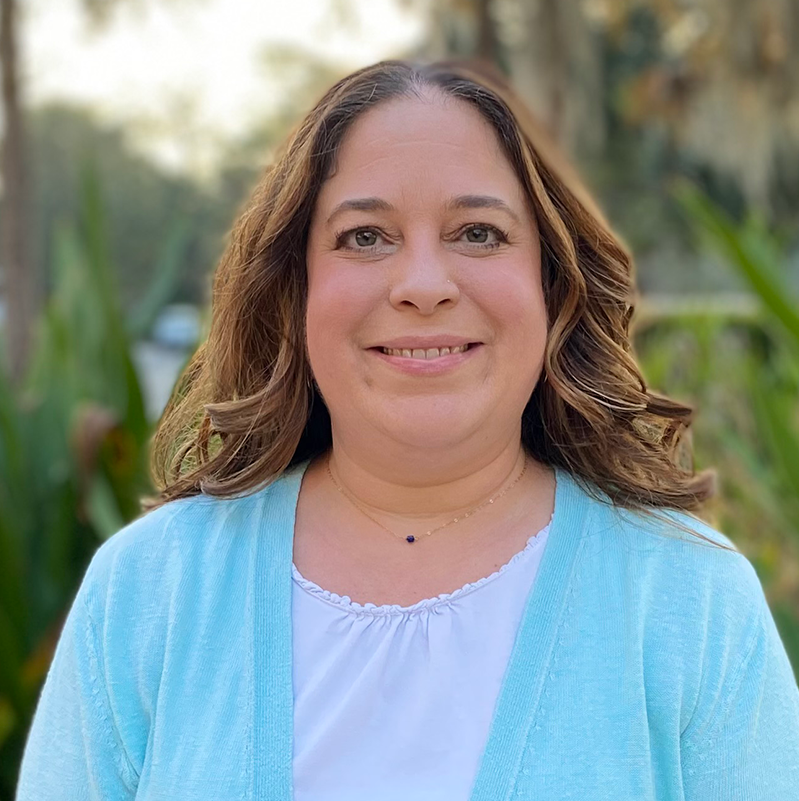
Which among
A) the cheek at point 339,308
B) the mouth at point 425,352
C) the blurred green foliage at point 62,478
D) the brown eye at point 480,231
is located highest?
the brown eye at point 480,231

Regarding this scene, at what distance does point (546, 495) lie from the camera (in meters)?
1.50

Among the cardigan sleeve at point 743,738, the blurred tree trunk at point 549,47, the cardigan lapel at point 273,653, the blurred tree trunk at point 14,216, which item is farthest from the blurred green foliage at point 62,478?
the blurred tree trunk at point 549,47

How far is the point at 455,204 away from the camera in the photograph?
4.39ft

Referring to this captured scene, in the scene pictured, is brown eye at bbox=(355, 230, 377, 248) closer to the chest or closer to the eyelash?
the eyelash

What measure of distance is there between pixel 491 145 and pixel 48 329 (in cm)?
317

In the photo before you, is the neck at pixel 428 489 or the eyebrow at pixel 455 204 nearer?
the eyebrow at pixel 455 204

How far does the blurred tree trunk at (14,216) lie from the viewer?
14.6 feet

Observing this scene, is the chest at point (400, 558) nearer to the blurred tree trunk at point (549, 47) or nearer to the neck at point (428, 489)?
the neck at point (428, 489)

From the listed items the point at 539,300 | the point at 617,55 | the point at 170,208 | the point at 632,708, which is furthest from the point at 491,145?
the point at 170,208

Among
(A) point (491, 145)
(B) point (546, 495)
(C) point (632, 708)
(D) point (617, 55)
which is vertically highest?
(D) point (617, 55)

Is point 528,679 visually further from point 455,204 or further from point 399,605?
point 455,204

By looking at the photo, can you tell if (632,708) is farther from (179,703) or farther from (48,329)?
(48,329)

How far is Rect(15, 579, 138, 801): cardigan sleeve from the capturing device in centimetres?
132

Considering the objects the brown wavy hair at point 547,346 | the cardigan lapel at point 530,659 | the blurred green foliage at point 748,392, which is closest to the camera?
the cardigan lapel at point 530,659
